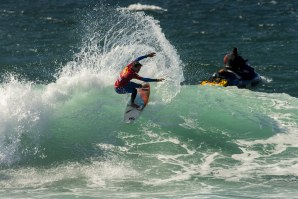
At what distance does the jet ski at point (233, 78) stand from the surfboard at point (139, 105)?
15.0 ft

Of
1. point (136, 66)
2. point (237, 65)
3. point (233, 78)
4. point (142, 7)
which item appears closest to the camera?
point (136, 66)

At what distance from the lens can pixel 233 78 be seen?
2330 centimetres

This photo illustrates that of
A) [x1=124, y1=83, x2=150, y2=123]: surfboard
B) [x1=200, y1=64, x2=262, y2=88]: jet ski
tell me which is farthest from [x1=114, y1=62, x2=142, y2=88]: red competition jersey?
[x1=200, y1=64, x2=262, y2=88]: jet ski

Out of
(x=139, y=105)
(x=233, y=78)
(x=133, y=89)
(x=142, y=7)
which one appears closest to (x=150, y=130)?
(x=139, y=105)

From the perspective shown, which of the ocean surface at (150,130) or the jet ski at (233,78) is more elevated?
the jet ski at (233,78)

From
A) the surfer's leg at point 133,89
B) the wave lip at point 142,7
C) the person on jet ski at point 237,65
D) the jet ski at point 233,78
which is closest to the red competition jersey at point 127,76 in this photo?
the surfer's leg at point 133,89

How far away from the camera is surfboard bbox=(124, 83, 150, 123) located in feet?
61.9

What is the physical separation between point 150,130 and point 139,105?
2.96 feet

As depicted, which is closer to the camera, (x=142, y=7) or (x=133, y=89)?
(x=133, y=89)

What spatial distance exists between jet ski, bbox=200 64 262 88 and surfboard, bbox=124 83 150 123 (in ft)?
15.0

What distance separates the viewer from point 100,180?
50.7ft

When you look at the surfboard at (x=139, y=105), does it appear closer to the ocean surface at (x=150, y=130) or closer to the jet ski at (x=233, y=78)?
the ocean surface at (x=150, y=130)

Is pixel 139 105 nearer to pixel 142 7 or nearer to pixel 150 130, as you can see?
pixel 150 130

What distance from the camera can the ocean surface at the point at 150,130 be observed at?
1522 centimetres
